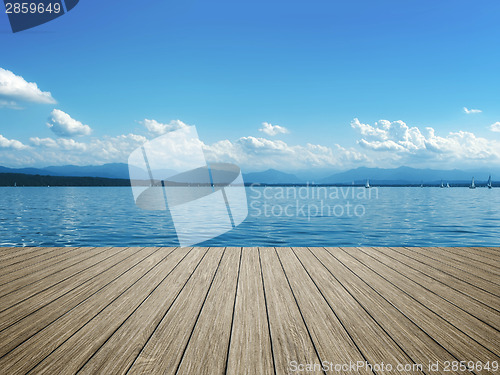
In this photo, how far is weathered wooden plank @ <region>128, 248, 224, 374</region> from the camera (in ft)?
4.05

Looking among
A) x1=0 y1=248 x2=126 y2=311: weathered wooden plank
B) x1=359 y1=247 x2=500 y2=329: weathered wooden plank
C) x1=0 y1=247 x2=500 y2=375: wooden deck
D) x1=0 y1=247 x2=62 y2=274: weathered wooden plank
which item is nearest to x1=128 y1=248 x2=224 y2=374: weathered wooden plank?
x1=0 y1=247 x2=500 y2=375: wooden deck

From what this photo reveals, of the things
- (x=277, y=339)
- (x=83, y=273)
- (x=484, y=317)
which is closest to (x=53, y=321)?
(x=83, y=273)

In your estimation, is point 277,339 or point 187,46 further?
point 187,46

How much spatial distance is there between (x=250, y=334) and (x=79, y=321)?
0.90 metres

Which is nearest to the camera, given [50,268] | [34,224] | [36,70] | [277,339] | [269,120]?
[277,339]

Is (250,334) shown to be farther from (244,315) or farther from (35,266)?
(35,266)

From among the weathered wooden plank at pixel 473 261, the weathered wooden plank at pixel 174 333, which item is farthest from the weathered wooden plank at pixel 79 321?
the weathered wooden plank at pixel 473 261

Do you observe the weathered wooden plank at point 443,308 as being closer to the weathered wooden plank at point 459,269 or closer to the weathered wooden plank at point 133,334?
the weathered wooden plank at point 459,269

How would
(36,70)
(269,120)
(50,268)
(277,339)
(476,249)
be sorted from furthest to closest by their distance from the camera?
(36,70), (269,120), (476,249), (50,268), (277,339)

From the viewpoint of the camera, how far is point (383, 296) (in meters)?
2.01

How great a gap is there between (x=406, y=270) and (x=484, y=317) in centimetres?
91

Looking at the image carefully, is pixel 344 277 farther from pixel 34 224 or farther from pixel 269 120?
pixel 269 120

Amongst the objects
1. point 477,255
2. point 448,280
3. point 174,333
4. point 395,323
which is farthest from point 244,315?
point 477,255

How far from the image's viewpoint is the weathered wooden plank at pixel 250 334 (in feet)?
4.05
